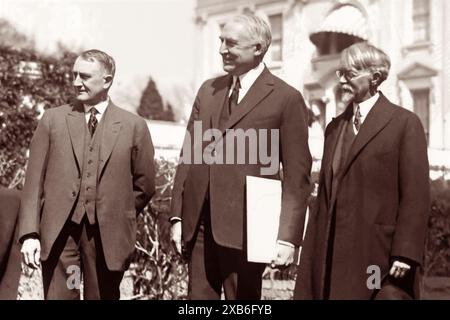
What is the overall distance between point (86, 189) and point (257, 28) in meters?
1.42

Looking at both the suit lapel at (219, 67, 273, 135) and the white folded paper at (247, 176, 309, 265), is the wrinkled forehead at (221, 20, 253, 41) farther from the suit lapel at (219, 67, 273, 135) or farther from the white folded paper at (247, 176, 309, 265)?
the white folded paper at (247, 176, 309, 265)

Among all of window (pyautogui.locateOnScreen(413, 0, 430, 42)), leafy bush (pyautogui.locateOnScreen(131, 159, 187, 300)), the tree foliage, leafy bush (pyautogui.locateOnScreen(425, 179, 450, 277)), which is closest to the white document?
leafy bush (pyautogui.locateOnScreen(131, 159, 187, 300))

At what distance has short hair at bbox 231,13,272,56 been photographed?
5.05 metres

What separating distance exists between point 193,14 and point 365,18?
8.42m

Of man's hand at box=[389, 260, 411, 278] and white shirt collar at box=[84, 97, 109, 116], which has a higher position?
white shirt collar at box=[84, 97, 109, 116]

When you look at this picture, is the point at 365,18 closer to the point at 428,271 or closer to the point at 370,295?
the point at 428,271

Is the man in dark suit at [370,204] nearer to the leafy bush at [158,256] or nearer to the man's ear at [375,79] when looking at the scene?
the man's ear at [375,79]

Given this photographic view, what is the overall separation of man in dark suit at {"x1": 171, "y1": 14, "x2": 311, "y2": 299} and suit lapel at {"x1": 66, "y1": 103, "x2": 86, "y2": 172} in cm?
65

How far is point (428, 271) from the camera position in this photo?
9922 millimetres

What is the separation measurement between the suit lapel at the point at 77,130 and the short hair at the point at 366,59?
5.47 feet

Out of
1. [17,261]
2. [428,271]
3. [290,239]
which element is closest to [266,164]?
[290,239]

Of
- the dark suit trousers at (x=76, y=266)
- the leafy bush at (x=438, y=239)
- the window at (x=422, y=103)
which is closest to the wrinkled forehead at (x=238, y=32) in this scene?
the dark suit trousers at (x=76, y=266)

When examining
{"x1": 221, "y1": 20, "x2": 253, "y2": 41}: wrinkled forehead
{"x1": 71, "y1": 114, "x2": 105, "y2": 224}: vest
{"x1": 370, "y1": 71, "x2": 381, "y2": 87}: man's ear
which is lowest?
{"x1": 71, "y1": 114, "x2": 105, "y2": 224}: vest

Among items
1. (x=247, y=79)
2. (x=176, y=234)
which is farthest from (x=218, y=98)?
(x=176, y=234)
